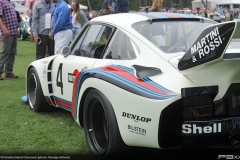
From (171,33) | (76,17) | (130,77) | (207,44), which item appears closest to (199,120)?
(207,44)

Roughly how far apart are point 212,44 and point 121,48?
1450mm

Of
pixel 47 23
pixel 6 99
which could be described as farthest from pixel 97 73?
pixel 47 23

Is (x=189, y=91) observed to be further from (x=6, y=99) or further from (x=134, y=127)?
(x=6, y=99)

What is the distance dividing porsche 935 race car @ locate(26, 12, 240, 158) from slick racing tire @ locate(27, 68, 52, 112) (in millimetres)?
1400

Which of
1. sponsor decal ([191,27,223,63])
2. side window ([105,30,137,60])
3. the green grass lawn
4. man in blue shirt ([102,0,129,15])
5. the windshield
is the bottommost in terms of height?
the green grass lawn

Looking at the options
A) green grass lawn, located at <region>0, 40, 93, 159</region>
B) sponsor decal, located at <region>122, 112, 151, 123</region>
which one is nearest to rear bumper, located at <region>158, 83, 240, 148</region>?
sponsor decal, located at <region>122, 112, 151, 123</region>

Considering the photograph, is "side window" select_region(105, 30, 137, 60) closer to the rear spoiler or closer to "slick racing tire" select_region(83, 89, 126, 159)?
"slick racing tire" select_region(83, 89, 126, 159)

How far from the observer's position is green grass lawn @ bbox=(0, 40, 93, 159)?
4.61 metres

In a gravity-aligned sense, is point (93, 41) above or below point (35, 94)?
above

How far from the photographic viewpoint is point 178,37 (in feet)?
15.0

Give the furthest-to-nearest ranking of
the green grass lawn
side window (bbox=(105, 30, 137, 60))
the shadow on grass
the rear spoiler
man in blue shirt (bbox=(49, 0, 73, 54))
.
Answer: man in blue shirt (bbox=(49, 0, 73, 54)), the green grass lawn, side window (bbox=(105, 30, 137, 60)), the shadow on grass, the rear spoiler

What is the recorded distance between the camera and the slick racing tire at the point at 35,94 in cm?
622

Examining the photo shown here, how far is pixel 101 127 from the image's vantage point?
4387 millimetres

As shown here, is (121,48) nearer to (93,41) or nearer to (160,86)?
(93,41)
